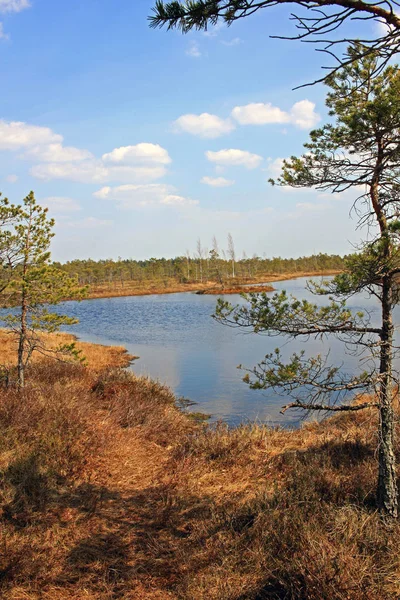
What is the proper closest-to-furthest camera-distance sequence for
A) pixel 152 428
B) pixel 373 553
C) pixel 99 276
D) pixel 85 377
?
pixel 373 553 → pixel 152 428 → pixel 85 377 → pixel 99 276

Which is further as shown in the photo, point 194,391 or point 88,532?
point 194,391

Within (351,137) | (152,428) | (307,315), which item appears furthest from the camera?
(152,428)

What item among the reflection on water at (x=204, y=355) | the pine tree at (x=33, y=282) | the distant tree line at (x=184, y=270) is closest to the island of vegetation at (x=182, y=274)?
the distant tree line at (x=184, y=270)

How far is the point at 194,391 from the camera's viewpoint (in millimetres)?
17109

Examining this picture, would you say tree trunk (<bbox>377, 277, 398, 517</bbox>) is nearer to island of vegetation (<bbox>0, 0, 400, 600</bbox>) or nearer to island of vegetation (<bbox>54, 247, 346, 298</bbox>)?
island of vegetation (<bbox>0, 0, 400, 600</bbox>)

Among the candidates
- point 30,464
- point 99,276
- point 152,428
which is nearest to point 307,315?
point 30,464

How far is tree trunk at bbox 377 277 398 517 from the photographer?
5141 millimetres

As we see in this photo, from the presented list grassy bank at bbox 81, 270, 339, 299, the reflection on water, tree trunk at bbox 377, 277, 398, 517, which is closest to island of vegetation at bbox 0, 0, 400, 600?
tree trunk at bbox 377, 277, 398, 517

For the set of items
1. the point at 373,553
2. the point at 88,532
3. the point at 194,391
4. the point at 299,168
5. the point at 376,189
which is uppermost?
the point at 299,168

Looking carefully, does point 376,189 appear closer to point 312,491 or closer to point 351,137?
point 351,137

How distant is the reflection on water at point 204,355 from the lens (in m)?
15.1

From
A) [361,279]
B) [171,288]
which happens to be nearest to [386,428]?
[361,279]

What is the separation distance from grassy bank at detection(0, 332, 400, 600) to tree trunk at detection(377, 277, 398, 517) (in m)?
0.20

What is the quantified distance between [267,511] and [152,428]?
173 inches
